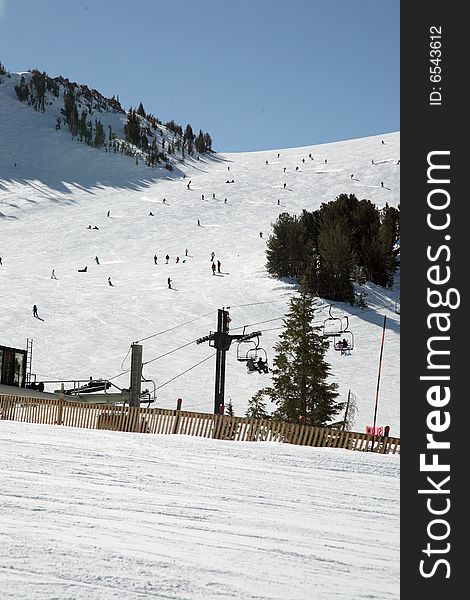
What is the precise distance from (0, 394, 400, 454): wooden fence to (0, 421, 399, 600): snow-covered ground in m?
3.65

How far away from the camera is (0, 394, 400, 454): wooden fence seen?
1947 cm

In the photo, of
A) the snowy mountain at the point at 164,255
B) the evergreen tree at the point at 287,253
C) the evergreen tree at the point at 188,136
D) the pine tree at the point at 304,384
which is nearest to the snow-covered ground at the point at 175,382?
the snowy mountain at the point at 164,255

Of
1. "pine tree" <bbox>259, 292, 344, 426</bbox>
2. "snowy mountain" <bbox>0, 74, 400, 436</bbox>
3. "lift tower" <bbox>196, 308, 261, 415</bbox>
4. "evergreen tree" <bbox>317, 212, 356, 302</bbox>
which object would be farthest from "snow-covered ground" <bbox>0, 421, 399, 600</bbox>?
"evergreen tree" <bbox>317, 212, 356, 302</bbox>

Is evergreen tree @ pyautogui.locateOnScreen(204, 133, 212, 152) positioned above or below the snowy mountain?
above

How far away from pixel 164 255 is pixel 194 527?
64.3 meters

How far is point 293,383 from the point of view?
3372 centimetres

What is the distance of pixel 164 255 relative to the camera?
238ft

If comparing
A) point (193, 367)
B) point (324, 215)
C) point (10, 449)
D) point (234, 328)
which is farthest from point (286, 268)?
point (10, 449)

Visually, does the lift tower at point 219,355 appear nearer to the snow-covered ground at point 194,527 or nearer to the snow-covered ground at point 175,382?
the snow-covered ground at point 175,382

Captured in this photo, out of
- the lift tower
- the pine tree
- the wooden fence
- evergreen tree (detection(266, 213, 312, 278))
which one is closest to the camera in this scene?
the wooden fence

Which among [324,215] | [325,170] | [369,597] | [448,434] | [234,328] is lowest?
[369,597]

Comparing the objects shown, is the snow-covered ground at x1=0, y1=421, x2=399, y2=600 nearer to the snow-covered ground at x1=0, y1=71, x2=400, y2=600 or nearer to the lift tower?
the snow-covered ground at x1=0, y1=71, x2=400, y2=600

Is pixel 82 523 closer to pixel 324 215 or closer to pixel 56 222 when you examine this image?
pixel 324 215

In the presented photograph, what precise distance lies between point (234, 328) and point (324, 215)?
22.6m
